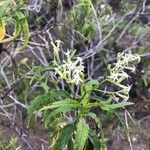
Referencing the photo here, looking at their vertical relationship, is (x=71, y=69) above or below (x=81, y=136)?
above

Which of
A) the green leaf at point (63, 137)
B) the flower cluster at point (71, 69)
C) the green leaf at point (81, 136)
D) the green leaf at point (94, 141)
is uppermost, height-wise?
the flower cluster at point (71, 69)

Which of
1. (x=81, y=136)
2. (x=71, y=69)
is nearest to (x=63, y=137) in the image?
(x=81, y=136)

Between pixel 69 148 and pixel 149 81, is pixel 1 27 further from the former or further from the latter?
pixel 149 81

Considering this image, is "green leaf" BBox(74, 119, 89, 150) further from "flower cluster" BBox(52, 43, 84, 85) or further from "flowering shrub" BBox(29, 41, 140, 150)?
"flower cluster" BBox(52, 43, 84, 85)

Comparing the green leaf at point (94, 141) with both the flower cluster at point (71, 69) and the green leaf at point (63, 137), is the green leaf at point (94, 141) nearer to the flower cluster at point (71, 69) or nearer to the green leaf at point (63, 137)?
the green leaf at point (63, 137)

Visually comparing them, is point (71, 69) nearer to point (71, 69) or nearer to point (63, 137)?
point (71, 69)

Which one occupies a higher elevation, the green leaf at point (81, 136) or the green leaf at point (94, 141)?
the green leaf at point (81, 136)

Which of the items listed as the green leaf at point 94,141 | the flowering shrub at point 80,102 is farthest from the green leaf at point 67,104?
the green leaf at point 94,141

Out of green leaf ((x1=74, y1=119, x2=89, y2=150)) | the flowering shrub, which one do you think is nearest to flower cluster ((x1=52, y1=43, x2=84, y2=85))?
the flowering shrub

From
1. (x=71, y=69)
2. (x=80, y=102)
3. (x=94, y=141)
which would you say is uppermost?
(x=71, y=69)
